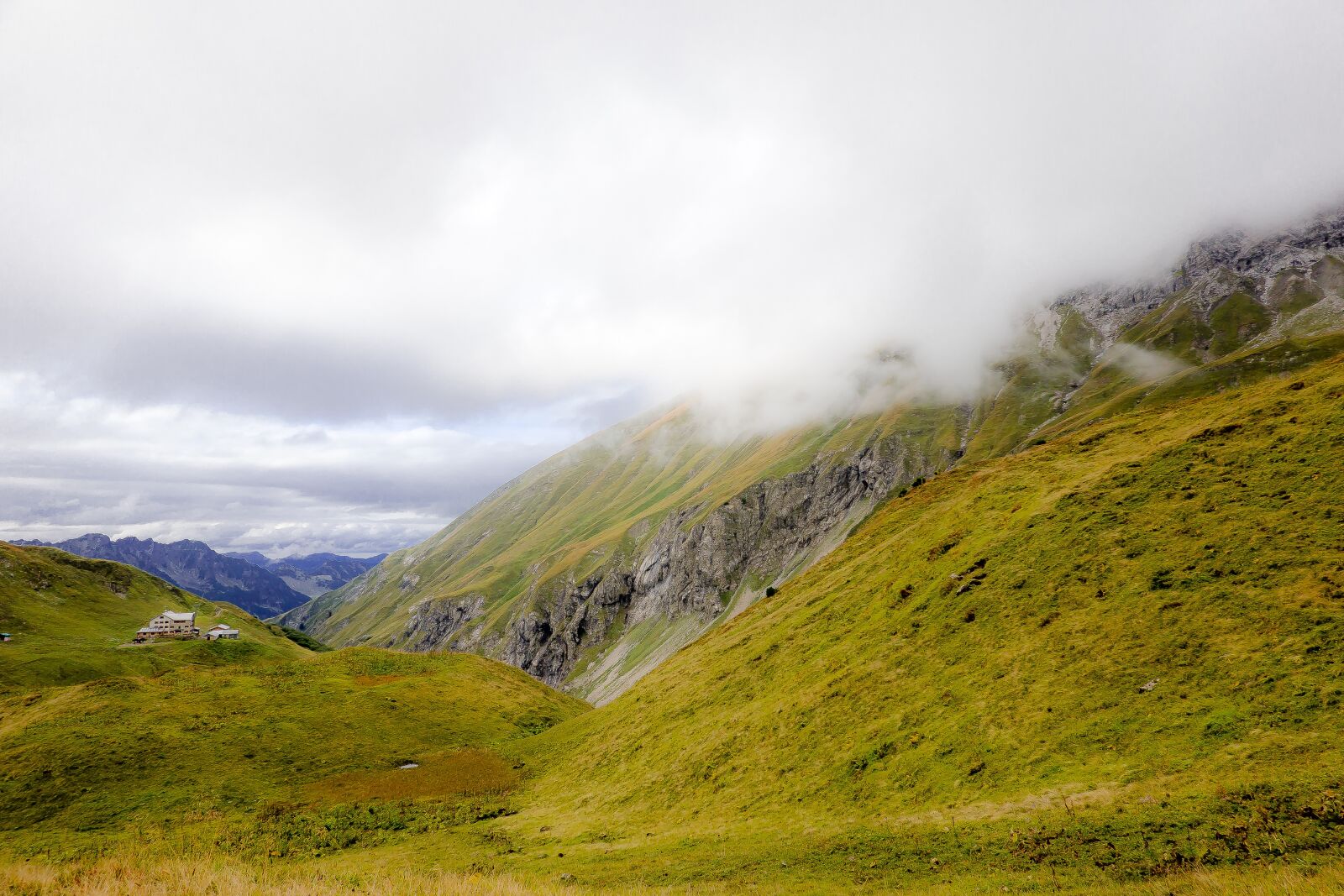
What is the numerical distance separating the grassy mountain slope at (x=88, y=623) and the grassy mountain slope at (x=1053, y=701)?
113m

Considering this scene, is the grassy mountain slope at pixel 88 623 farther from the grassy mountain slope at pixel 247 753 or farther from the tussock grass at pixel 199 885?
the tussock grass at pixel 199 885

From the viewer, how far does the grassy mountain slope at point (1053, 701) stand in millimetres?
19625

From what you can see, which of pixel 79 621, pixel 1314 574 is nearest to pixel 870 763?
pixel 1314 574

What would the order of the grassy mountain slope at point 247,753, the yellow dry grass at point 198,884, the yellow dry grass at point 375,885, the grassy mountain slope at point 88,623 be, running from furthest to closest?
1. the grassy mountain slope at point 88,623
2. the grassy mountain slope at point 247,753
3. the yellow dry grass at point 198,884
4. the yellow dry grass at point 375,885

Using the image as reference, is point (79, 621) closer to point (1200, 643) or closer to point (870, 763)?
point (870, 763)

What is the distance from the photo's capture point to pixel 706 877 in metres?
23.6

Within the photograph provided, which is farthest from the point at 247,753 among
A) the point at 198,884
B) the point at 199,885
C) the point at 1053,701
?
the point at 1053,701

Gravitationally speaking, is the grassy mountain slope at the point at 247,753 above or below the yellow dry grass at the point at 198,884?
below

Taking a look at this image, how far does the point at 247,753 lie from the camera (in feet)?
167

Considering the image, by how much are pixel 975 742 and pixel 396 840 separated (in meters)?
34.5

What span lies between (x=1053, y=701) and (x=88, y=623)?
8105 inches

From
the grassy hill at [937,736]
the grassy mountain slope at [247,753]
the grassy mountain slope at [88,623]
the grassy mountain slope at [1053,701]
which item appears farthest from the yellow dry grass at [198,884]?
the grassy mountain slope at [88,623]

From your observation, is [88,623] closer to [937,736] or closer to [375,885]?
[375,885]

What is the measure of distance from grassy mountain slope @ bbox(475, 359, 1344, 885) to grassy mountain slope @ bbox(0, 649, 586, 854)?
12959mm
